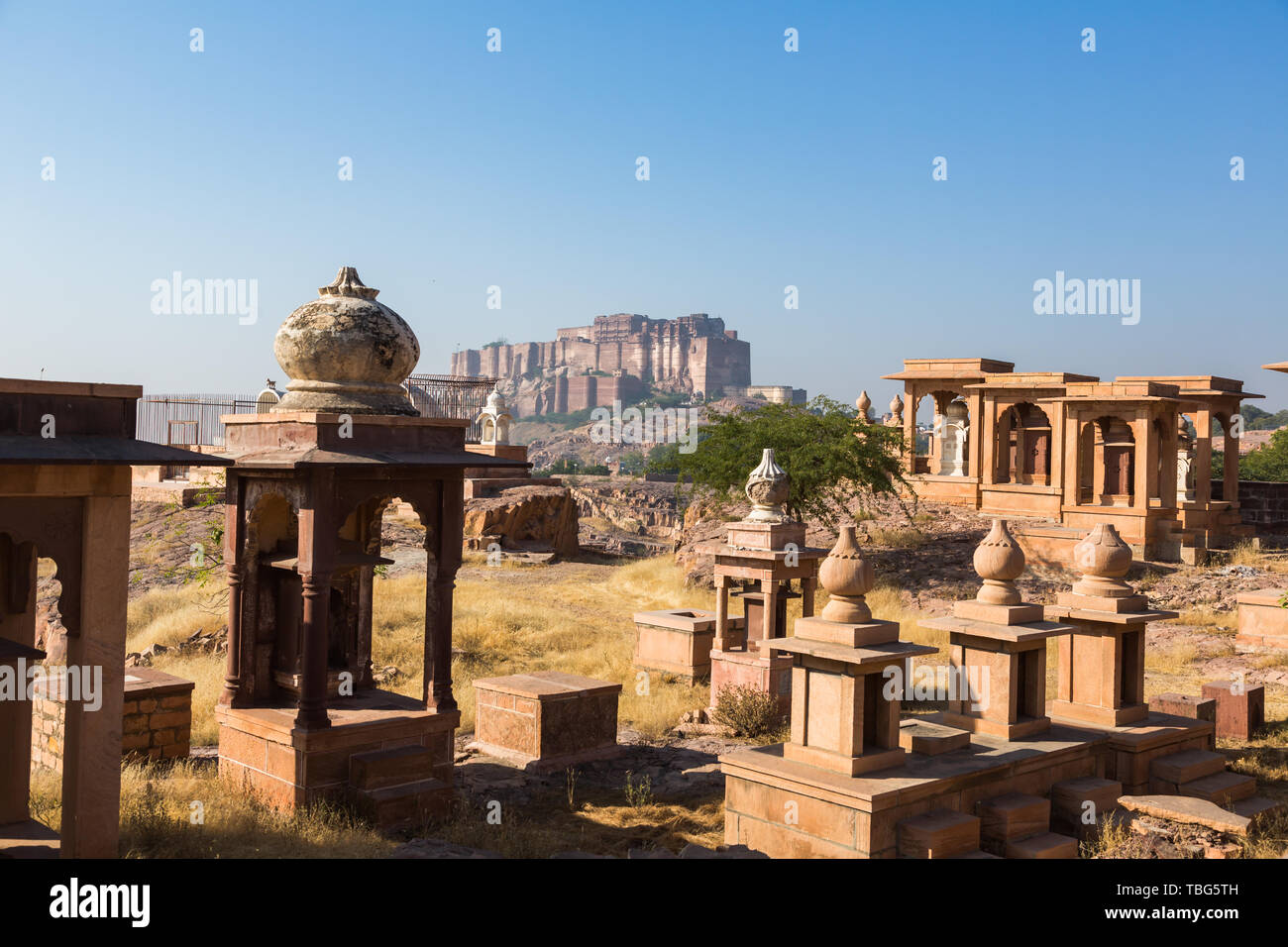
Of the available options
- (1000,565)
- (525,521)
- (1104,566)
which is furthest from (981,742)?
(525,521)

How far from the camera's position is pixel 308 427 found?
8.59 meters

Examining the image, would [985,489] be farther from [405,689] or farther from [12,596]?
[12,596]

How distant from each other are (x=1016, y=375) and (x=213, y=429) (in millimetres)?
23003

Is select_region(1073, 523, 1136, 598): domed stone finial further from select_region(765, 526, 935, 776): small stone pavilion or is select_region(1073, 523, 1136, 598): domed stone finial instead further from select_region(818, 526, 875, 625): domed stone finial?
select_region(818, 526, 875, 625): domed stone finial

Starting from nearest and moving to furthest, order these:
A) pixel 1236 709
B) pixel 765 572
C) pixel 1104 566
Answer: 1. pixel 1104 566
2. pixel 1236 709
3. pixel 765 572

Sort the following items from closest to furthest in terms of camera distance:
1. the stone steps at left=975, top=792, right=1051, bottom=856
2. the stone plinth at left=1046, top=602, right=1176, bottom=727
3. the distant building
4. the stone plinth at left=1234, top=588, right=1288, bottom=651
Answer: the stone steps at left=975, top=792, right=1051, bottom=856
the stone plinth at left=1046, top=602, right=1176, bottom=727
the stone plinth at left=1234, top=588, right=1288, bottom=651
the distant building

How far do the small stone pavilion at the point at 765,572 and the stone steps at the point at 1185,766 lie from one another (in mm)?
4688

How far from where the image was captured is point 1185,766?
9094mm

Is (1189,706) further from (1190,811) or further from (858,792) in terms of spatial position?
(858,792)

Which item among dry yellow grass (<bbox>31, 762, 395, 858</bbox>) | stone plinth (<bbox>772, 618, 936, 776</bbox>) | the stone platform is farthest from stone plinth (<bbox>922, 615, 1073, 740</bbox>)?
dry yellow grass (<bbox>31, 762, 395, 858</bbox>)

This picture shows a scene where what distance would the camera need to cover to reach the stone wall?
27.3m

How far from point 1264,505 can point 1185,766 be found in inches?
871

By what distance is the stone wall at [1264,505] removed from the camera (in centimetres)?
2728

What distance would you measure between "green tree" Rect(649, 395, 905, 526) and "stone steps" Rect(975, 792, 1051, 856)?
46.8ft
